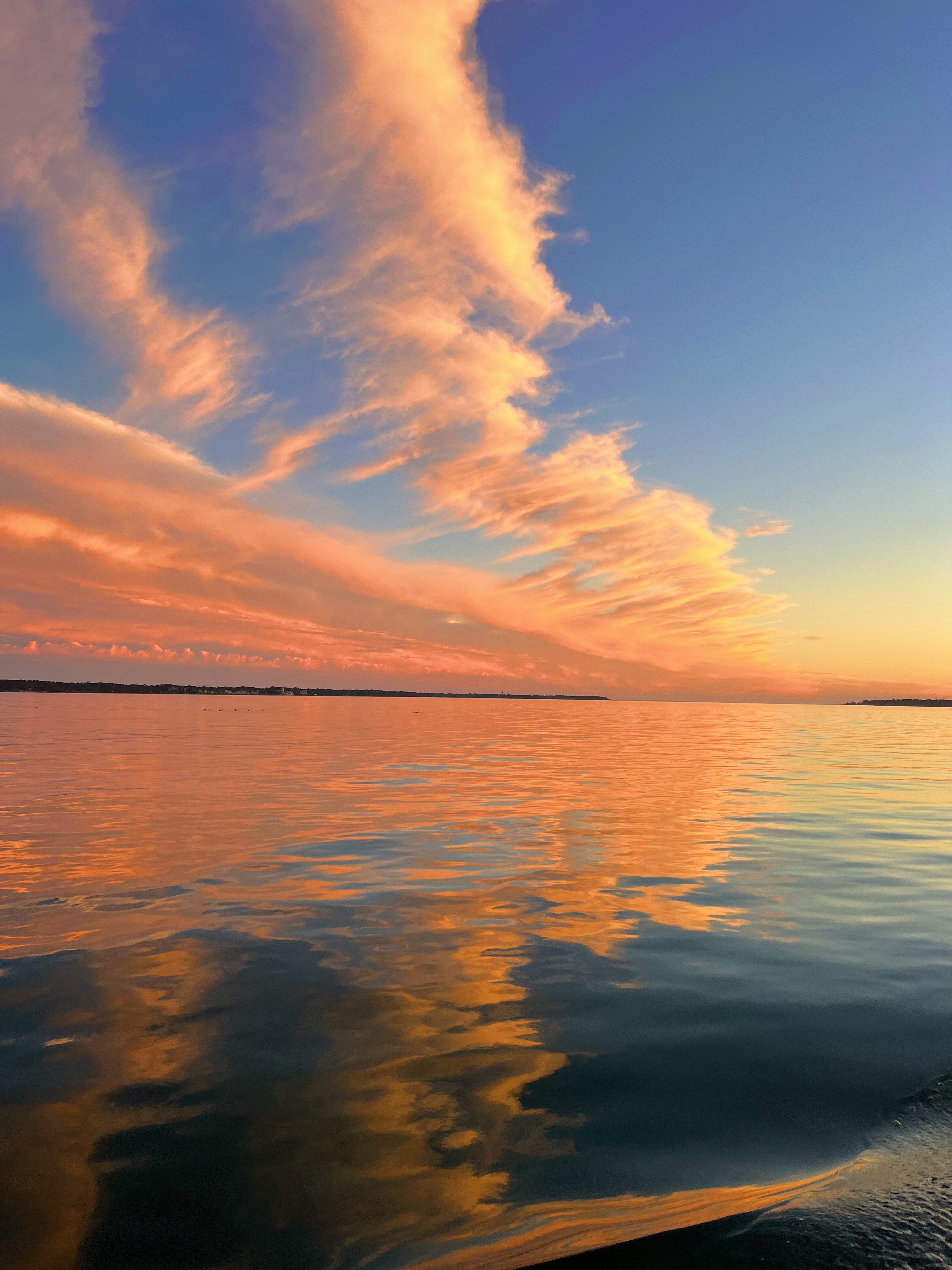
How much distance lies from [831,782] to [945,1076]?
2873 cm

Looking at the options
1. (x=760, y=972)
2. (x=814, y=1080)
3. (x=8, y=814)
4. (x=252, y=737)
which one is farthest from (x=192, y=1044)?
(x=252, y=737)

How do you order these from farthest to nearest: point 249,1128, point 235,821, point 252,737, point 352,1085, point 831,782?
point 252,737 → point 831,782 → point 235,821 → point 352,1085 → point 249,1128

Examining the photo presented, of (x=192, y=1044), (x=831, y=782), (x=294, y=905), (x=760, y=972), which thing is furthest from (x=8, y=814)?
(x=831, y=782)

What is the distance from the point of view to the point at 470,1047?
7.19 m

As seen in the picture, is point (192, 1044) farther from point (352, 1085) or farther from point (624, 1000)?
point (624, 1000)

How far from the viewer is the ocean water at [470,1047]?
450 centimetres

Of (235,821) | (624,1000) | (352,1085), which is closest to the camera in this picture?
(352,1085)

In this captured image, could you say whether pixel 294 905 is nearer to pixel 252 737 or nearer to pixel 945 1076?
pixel 945 1076

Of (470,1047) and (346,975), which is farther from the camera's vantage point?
(346,975)

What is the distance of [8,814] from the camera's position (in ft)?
68.7

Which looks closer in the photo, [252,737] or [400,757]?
[400,757]

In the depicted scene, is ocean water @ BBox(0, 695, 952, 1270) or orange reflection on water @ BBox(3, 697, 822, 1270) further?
orange reflection on water @ BBox(3, 697, 822, 1270)

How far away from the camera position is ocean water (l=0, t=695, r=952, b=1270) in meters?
4.50

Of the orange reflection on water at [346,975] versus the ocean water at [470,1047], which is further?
the orange reflection on water at [346,975]
